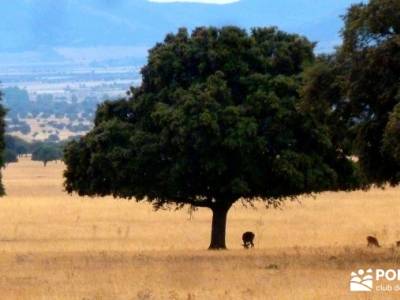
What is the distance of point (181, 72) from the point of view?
1442 inches

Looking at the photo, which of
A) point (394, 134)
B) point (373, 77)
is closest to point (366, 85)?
point (373, 77)

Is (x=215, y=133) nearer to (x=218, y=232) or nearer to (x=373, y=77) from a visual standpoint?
(x=218, y=232)

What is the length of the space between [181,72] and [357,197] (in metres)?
47.1

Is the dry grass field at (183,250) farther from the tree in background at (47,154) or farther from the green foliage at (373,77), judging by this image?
the tree in background at (47,154)

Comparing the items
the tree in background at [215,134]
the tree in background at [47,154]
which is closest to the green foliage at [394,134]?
the tree in background at [215,134]

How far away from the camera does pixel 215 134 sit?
33.5 meters

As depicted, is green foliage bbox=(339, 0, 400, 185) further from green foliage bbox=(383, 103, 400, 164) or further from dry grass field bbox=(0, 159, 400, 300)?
dry grass field bbox=(0, 159, 400, 300)

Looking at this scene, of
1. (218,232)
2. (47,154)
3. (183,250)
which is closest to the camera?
(218,232)

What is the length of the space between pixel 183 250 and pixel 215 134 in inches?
285

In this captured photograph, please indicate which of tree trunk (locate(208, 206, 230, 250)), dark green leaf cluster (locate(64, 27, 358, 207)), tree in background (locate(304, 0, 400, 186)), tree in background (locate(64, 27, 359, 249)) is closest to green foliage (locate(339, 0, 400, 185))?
tree in background (locate(304, 0, 400, 186))

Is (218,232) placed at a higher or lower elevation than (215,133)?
lower

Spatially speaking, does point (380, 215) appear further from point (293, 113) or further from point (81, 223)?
point (293, 113)

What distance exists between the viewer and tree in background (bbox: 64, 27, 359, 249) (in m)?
33.9

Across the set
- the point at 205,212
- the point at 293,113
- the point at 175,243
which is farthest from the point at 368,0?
the point at 205,212
